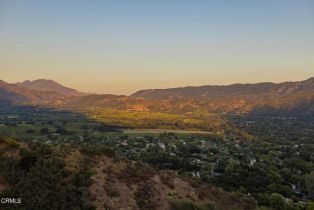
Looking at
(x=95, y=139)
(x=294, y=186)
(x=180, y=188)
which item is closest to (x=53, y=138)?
(x=95, y=139)

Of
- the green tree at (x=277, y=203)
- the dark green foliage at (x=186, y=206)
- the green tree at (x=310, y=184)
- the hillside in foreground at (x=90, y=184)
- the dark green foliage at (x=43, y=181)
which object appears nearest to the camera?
the dark green foliage at (x=43, y=181)

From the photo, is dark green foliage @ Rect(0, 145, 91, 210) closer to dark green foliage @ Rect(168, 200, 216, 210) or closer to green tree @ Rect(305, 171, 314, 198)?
dark green foliage @ Rect(168, 200, 216, 210)

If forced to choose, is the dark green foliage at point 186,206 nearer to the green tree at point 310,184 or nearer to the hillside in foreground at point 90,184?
the hillside in foreground at point 90,184

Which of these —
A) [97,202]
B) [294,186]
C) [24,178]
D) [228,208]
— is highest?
[24,178]

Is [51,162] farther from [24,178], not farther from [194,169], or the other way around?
[194,169]

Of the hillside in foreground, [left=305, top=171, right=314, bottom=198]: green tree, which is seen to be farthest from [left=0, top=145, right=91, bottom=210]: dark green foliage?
[left=305, top=171, right=314, bottom=198]: green tree

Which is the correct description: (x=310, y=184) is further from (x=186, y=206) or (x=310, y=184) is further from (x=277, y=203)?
(x=186, y=206)

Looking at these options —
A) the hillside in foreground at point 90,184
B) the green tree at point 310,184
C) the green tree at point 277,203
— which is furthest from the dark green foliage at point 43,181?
the green tree at point 310,184

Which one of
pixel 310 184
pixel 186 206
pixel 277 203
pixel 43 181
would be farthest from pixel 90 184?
pixel 310 184

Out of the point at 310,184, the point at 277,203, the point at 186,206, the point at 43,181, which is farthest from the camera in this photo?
the point at 310,184

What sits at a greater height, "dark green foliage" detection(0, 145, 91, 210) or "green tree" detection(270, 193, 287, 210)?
"dark green foliage" detection(0, 145, 91, 210)

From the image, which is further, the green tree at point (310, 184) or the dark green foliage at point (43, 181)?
the green tree at point (310, 184)
